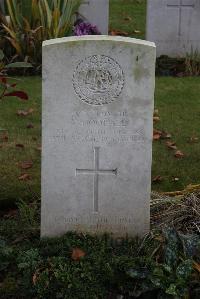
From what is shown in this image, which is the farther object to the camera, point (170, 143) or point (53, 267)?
point (170, 143)

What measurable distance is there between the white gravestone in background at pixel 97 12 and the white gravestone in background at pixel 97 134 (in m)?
5.26

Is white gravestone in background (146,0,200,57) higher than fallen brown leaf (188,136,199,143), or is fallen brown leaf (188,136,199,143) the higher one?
white gravestone in background (146,0,200,57)

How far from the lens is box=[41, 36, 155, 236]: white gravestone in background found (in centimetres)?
448

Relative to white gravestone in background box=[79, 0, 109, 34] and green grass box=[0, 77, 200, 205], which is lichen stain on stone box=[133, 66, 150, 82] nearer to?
green grass box=[0, 77, 200, 205]

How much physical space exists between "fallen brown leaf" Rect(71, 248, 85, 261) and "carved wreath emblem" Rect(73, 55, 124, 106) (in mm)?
899

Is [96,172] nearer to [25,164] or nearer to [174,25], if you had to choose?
[25,164]

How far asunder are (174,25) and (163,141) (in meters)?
3.24

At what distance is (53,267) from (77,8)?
576 cm

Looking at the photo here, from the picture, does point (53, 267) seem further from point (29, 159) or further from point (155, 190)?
point (29, 159)

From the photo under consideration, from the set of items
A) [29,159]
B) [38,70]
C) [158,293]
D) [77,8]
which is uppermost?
[77,8]

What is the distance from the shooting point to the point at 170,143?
267 inches

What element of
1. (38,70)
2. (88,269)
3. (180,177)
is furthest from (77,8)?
(88,269)

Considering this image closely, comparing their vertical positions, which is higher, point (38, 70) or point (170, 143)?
point (38, 70)

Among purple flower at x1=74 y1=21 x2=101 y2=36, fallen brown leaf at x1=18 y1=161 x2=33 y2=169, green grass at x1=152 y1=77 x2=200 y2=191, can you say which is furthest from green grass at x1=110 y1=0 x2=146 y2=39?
fallen brown leaf at x1=18 y1=161 x2=33 y2=169
